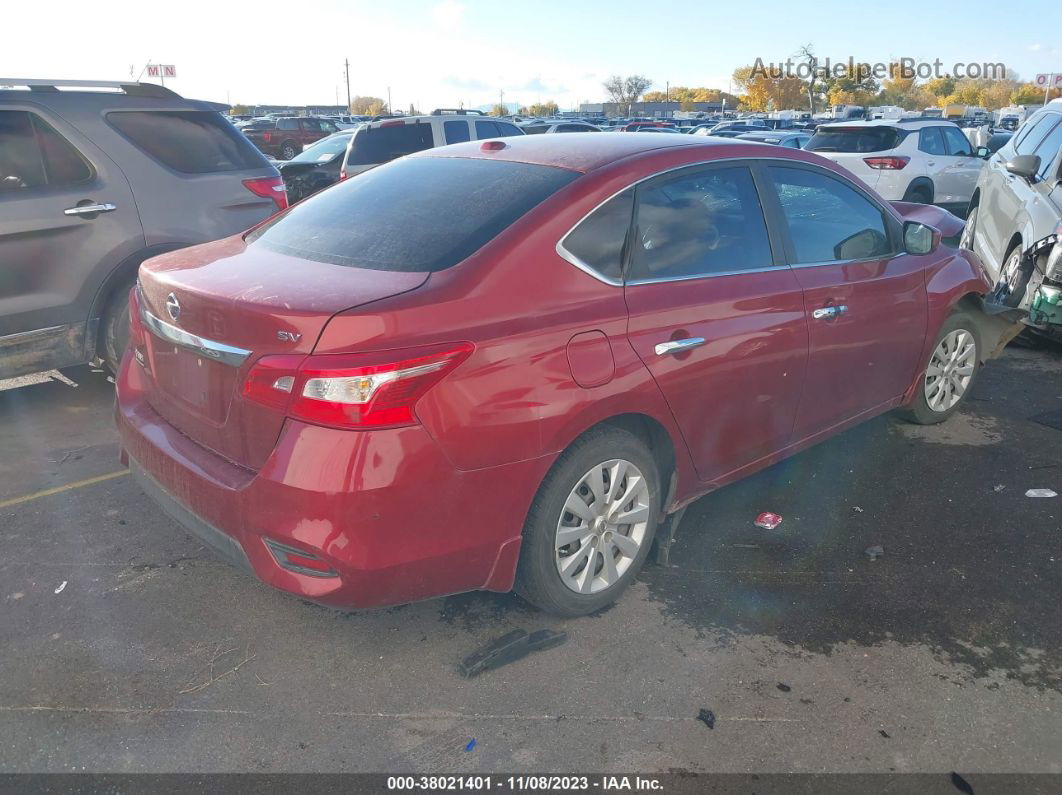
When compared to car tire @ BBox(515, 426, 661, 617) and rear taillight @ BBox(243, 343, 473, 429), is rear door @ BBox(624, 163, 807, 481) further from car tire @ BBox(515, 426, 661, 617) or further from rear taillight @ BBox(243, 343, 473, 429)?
rear taillight @ BBox(243, 343, 473, 429)

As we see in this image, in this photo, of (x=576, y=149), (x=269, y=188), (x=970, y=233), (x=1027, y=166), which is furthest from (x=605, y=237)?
(x=970, y=233)

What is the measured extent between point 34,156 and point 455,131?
785 cm

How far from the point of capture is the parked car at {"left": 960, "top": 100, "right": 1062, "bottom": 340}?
6258 mm

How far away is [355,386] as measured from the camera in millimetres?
2543

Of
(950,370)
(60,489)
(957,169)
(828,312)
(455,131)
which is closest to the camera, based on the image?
(828,312)

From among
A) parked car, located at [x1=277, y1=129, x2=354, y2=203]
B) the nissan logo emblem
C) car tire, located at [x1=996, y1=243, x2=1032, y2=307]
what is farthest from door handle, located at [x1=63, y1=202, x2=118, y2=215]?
parked car, located at [x1=277, y1=129, x2=354, y2=203]

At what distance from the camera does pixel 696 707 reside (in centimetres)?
283

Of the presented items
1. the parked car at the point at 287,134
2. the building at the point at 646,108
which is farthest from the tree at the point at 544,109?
Result: the parked car at the point at 287,134

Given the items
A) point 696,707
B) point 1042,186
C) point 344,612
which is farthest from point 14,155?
point 1042,186

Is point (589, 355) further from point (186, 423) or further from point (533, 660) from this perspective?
point (186, 423)

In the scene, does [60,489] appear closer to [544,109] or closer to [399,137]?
[399,137]

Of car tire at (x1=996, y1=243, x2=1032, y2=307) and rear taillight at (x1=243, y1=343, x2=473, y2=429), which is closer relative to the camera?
rear taillight at (x1=243, y1=343, x2=473, y2=429)

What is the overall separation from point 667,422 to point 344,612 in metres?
1.45

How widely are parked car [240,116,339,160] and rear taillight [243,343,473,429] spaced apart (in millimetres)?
31055
